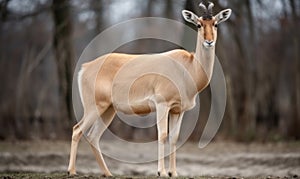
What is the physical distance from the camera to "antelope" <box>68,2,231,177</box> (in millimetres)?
9648

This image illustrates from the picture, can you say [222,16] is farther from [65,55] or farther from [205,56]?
[65,55]

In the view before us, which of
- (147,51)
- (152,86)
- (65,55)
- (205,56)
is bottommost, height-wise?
(152,86)

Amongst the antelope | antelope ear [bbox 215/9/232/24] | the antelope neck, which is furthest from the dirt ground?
antelope ear [bbox 215/9/232/24]

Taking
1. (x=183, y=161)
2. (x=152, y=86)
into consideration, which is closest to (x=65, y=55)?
(x=183, y=161)

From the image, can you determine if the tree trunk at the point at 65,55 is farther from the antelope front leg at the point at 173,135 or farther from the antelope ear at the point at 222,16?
the antelope ear at the point at 222,16

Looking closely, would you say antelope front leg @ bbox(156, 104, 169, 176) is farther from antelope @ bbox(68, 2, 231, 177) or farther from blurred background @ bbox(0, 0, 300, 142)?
blurred background @ bbox(0, 0, 300, 142)

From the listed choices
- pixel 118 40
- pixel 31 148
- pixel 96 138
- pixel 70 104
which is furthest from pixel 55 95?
pixel 96 138

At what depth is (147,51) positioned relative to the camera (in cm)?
3072

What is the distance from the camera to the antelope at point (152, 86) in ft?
31.7

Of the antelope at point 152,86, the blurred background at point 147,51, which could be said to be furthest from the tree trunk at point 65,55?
the antelope at point 152,86

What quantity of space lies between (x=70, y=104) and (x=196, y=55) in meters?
10.2

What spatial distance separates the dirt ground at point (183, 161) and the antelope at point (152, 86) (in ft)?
9.65

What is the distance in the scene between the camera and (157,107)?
9734 mm

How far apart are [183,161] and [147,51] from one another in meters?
15.8
